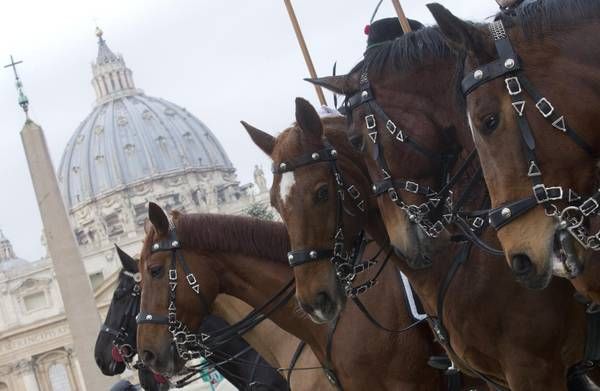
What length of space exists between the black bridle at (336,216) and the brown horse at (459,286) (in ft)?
0.07

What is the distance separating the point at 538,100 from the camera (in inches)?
131

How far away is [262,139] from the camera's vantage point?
217 inches

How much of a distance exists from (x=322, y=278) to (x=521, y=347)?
3.13 feet

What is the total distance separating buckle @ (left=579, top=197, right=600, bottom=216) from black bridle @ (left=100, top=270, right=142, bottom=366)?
5.14 m

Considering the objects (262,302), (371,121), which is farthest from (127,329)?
(371,121)

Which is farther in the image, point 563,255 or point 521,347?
point 521,347

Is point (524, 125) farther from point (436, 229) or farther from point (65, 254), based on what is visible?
point (65, 254)

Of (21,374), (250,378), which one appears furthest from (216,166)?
(250,378)

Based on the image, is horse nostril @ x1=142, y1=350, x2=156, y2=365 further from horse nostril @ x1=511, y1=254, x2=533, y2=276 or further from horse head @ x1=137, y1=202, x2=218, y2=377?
horse nostril @ x1=511, y1=254, x2=533, y2=276

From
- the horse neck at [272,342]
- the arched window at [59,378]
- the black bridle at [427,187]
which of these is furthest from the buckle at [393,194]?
the arched window at [59,378]

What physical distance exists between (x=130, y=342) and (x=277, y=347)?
6.24 feet

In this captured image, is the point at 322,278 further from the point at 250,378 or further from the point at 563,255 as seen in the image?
the point at 250,378

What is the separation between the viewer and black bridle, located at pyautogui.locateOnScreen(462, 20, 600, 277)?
329 cm

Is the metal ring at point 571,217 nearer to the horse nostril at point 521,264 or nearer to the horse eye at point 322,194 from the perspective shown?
the horse nostril at point 521,264
